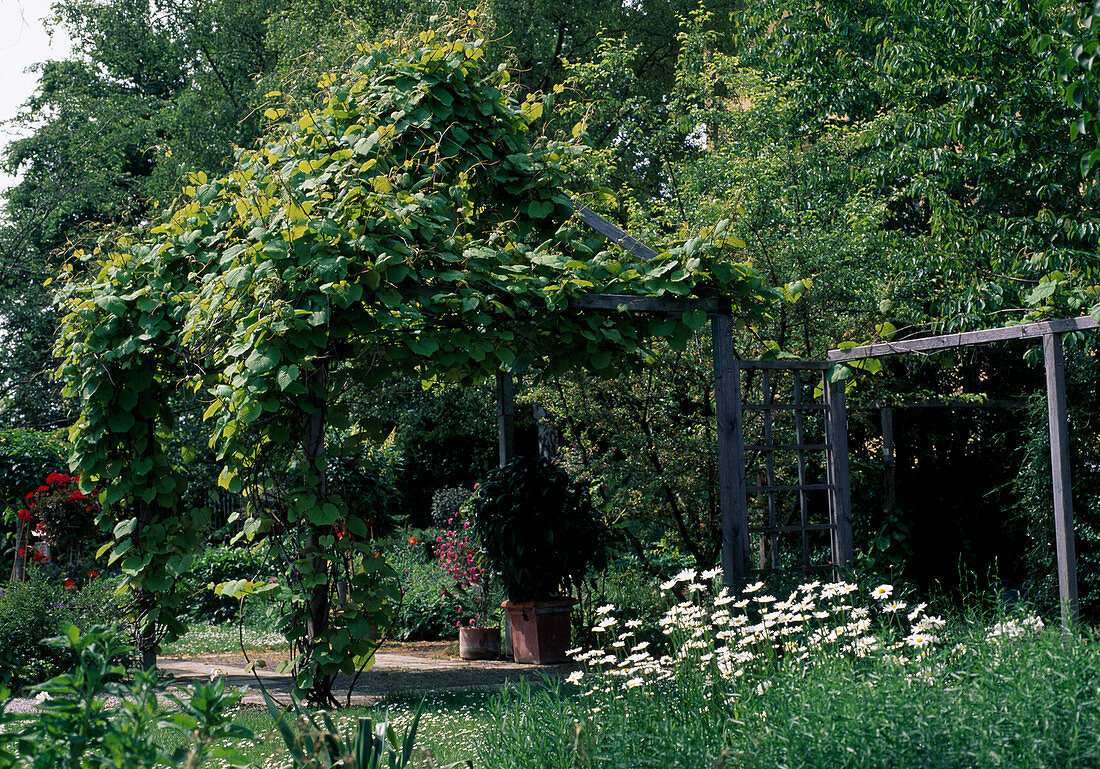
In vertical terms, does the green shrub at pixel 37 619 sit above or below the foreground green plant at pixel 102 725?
below

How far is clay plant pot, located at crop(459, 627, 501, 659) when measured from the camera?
8336mm

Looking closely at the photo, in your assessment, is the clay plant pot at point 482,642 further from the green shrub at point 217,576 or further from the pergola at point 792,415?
the green shrub at point 217,576

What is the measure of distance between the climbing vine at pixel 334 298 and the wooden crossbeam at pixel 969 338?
2.93 ft

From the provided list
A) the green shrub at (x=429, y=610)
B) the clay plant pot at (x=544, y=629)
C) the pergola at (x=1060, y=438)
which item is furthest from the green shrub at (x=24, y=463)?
the pergola at (x=1060, y=438)

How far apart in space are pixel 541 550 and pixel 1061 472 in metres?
3.96

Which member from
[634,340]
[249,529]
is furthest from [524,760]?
[634,340]

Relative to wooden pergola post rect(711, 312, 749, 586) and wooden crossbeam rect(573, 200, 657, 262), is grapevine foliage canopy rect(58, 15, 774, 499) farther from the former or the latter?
wooden pergola post rect(711, 312, 749, 586)

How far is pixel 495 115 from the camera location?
5723 millimetres

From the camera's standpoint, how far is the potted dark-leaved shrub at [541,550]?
25.1 ft

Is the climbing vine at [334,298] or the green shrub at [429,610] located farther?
the green shrub at [429,610]

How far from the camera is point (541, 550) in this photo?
7.71m

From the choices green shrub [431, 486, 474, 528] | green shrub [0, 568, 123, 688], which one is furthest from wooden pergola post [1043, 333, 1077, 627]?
green shrub [431, 486, 474, 528]

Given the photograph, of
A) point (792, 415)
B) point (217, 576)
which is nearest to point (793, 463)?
point (792, 415)

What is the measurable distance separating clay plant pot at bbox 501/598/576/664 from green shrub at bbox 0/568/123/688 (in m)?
3.00
